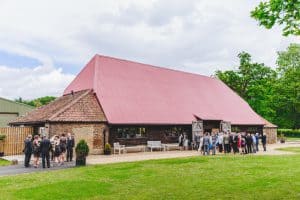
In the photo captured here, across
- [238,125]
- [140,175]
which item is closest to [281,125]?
[238,125]

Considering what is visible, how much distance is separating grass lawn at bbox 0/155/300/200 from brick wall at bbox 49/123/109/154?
7.24 m

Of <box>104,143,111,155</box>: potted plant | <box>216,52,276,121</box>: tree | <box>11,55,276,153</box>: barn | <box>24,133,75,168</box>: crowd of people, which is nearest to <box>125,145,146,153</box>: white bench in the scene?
<box>11,55,276,153</box>: barn

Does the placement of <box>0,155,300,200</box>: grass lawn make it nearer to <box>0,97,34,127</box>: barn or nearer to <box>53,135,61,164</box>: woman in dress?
<box>53,135,61,164</box>: woman in dress

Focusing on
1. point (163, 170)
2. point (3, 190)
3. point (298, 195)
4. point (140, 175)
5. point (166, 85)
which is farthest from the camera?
point (166, 85)

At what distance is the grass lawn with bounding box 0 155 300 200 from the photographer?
10.8 meters

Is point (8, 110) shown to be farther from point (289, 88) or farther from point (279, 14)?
point (289, 88)

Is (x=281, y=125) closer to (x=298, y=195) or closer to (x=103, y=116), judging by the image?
(x=103, y=116)

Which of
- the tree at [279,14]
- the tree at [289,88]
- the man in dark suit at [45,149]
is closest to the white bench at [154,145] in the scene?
the man in dark suit at [45,149]

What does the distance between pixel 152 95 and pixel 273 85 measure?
30748 mm

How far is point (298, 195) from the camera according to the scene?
10.4 m

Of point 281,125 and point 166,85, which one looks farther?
point 281,125

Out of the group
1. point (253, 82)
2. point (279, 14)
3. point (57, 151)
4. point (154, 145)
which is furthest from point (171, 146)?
point (253, 82)

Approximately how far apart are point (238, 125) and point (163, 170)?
20.9 meters

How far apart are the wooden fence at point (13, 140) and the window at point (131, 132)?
277 inches
